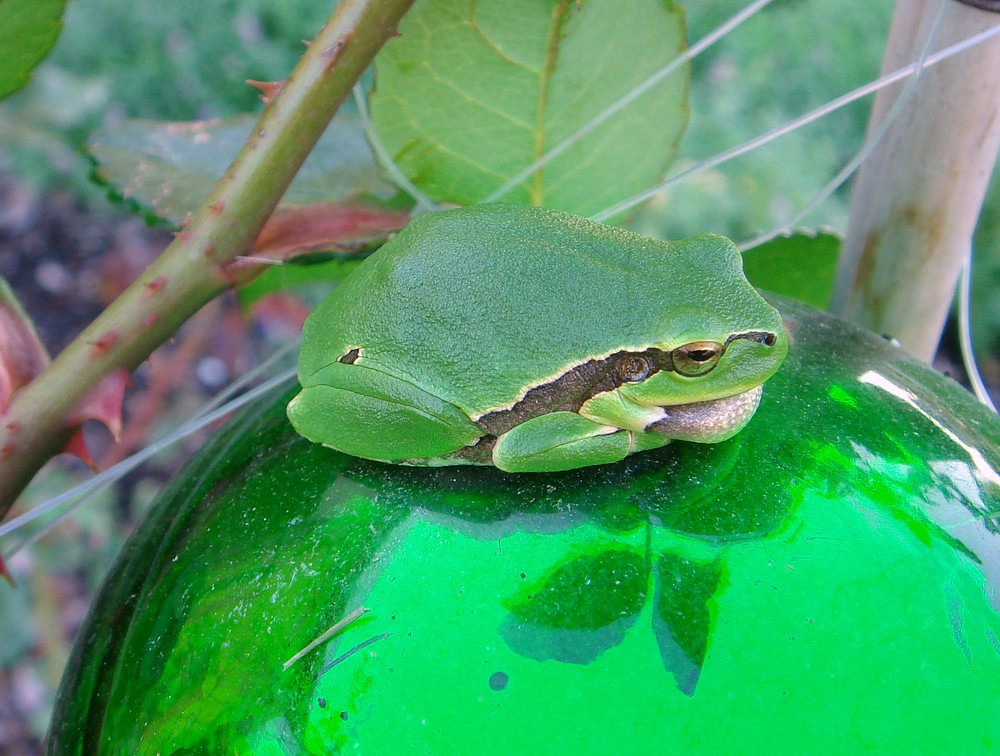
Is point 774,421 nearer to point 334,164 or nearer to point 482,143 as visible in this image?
point 482,143

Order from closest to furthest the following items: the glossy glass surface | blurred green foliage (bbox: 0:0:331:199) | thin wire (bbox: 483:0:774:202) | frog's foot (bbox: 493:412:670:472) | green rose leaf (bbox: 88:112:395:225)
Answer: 1. the glossy glass surface
2. frog's foot (bbox: 493:412:670:472)
3. thin wire (bbox: 483:0:774:202)
4. green rose leaf (bbox: 88:112:395:225)
5. blurred green foliage (bbox: 0:0:331:199)

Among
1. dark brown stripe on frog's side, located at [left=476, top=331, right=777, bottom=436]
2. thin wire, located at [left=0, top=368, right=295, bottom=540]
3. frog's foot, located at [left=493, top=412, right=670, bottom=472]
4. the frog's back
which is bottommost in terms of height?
thin wire, located at [left=0, top=368, right=295, bottom=540]

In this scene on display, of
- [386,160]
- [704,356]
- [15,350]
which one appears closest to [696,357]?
[704,356]

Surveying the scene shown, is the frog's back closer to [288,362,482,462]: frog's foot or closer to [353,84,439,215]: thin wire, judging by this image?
[288,362,482,462]: frog's foot

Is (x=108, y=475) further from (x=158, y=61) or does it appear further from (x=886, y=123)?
(x=158, y=61)

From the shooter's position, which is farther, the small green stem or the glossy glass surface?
the small green stem

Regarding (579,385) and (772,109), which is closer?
(579,385)

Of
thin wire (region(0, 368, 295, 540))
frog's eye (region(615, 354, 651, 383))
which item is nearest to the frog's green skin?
frog's eye (region(615, 354, 651, 383))
